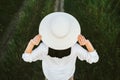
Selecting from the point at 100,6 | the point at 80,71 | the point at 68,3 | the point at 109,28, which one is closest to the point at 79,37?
the point at 80,71

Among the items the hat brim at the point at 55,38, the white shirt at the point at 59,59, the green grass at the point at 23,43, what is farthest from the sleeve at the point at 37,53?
the green grass at the point at 23,43

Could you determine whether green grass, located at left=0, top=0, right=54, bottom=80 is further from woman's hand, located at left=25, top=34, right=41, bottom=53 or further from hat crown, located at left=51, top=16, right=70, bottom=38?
hat crown, located at left=51, top=16, right=70, bottom=38

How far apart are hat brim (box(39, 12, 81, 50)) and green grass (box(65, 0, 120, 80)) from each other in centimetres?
151

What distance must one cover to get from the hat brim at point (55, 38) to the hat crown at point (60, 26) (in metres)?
0.05

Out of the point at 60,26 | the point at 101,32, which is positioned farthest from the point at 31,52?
the point at 101,32

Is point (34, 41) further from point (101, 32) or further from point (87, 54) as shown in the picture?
point (101, 32)

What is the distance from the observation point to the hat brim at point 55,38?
321 cm

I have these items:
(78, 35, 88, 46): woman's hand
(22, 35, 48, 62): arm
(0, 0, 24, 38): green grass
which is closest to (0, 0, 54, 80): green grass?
(0, 0, 24, 38): green grass

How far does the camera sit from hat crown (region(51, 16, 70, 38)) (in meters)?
3.15

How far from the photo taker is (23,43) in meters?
5.30

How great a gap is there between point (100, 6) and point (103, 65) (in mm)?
1212

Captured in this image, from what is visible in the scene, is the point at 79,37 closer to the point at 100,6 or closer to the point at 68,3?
the point at 100,6

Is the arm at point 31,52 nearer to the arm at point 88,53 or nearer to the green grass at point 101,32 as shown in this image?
the arm at point 88,53

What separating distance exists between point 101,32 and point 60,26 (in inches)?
86.4
